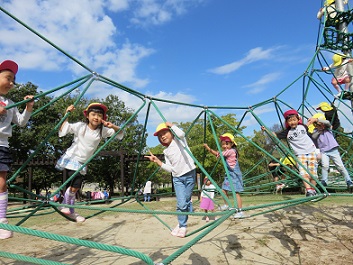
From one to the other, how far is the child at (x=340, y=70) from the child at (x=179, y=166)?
3.51m

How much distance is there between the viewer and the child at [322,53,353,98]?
16.8 feet

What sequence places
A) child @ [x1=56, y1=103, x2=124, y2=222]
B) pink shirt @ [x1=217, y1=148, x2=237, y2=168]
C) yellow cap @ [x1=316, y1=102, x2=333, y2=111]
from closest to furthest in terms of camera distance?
child @ [x1=56, y1=103, x2=124, y2=222] → pink shirt @ [x1=217, y1=148, x2=237, y2=168] → yellow cap @ [x1=316, y1=102, x2=333, y2=111]

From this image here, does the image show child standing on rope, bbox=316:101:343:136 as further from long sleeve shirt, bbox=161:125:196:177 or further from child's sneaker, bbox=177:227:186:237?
child's sneaker, bbox=177:227:186:237

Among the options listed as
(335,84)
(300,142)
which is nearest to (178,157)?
(300,142)

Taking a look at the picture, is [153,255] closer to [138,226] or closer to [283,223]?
[138,226]

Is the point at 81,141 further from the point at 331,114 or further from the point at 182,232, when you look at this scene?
the point at 331,114

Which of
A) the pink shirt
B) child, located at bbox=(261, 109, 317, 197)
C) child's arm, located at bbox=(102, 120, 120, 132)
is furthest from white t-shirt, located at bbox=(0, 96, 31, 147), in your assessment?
child, located at bbox=(261, 109, 317, 197)

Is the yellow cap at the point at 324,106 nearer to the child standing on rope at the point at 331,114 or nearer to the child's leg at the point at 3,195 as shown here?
the child standing on rope at the point at 331,114

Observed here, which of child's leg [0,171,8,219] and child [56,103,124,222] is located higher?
child [56,103,124,222]

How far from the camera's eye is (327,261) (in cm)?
371

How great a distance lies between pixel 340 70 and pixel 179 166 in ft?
13.1

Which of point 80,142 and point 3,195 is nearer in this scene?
point 3,195

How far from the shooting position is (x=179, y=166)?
302 centimetres

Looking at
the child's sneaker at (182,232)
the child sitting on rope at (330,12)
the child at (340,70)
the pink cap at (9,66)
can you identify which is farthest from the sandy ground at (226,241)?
the child sitting on rope at (330,12)
